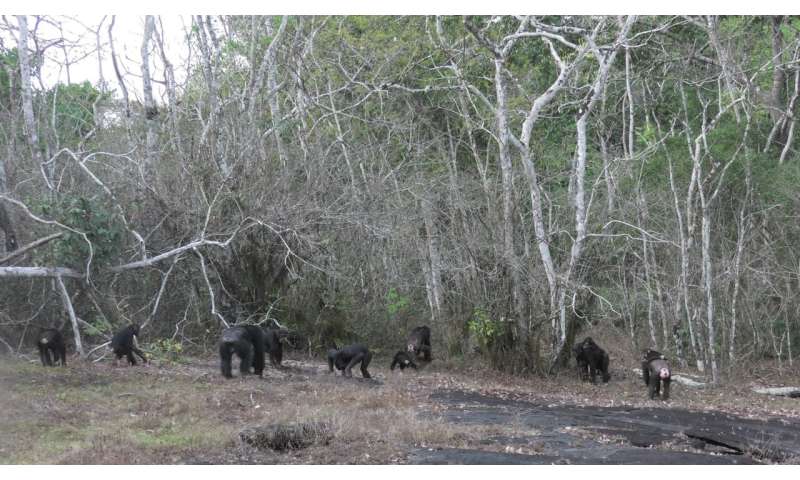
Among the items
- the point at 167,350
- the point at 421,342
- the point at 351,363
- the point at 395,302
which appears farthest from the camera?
the point at 395,302

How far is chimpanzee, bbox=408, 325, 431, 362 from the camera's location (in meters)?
17.8

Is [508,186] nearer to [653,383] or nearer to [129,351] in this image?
[653,383]

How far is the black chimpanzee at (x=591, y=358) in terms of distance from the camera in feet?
53.5

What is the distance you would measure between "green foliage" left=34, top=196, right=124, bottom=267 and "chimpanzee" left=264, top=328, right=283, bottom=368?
10.1ft

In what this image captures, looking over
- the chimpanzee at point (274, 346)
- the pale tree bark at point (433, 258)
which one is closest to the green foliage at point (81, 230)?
the chimpanzee at point (274, 346)

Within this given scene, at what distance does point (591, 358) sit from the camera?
16.3 m

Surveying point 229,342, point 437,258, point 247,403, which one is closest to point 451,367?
point 437,258

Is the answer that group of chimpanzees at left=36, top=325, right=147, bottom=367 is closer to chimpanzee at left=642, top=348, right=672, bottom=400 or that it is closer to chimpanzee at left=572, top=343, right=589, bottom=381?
chimpanzee at left=572, top=343, right=589, bottom=381

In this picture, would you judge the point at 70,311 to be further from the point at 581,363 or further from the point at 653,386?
the point at 653,386

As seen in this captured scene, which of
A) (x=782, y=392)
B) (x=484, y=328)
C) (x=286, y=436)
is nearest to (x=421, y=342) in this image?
(x=484, y=328)

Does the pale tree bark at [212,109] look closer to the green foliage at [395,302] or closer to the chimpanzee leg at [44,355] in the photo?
the chimpanzee leg at [44,355]

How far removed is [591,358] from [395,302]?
214 inches

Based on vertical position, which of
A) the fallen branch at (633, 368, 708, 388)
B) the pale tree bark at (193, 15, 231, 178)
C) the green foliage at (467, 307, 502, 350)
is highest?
the pale tree bark at (193, 15, 231, 178)

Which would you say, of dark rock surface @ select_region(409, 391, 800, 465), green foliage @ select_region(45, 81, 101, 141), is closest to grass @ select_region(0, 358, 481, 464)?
dark rock surface @ select_region(409, 391, 800, 465)
